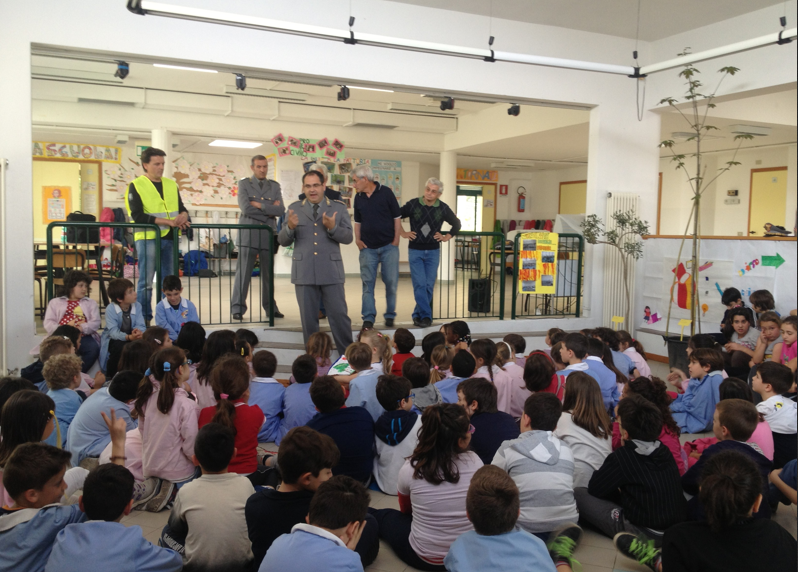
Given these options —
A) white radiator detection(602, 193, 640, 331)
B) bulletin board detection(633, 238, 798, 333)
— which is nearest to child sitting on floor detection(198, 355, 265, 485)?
bulletin board detection(633, 238, 798, 333)

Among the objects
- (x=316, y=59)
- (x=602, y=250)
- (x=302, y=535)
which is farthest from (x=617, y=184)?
(x=302, y=535)

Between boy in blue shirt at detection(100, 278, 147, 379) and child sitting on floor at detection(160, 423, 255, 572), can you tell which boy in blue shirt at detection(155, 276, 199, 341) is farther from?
child sitting on floor at detection(160, 423, 255, 572)

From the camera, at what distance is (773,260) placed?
6.56 meters

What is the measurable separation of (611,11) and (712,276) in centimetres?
319

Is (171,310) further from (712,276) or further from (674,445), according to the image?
(712,276)

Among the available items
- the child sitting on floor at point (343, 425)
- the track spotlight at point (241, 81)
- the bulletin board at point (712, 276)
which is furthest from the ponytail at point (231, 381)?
the bulletin board at point (712, 276)

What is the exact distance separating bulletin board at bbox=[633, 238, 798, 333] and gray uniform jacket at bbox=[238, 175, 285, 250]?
4.64m

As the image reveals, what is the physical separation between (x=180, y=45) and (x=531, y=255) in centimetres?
456

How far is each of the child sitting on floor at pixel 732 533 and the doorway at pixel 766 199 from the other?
442 inches

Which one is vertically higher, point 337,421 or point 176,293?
point 176,293

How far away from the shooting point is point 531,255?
25.7 feet

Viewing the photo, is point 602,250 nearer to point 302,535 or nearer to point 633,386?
point 633,386

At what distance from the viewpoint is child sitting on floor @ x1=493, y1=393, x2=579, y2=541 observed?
9.46ft

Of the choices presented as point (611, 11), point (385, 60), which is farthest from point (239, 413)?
point (611, 11)
